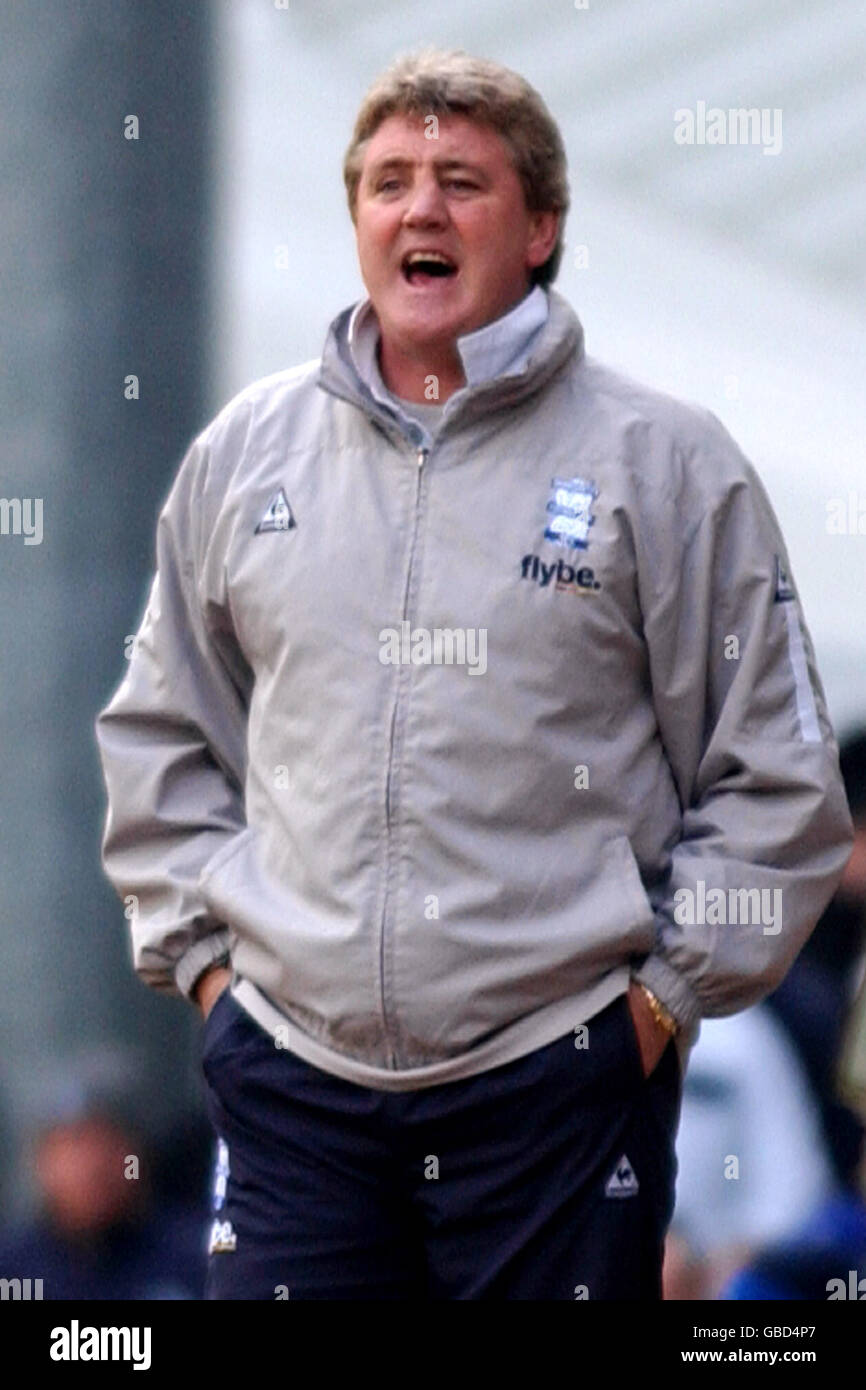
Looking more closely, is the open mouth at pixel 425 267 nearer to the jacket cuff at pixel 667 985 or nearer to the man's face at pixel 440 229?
the man's face at pixel 440 229

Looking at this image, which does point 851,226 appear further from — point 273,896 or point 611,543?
point 273,896

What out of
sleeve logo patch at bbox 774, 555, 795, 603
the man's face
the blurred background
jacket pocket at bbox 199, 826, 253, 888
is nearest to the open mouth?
the man's face

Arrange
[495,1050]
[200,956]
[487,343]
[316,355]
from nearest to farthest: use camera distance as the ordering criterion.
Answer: [495,1050] < [487,343] < [200,956] < [316,355]

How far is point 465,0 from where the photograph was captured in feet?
13.4

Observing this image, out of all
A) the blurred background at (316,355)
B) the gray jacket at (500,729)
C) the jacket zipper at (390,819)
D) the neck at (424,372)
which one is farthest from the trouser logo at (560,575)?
the blurred background at (316,355)

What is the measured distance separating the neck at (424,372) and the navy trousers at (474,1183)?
643 mm

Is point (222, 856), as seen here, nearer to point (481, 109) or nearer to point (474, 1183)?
point (474, 1183)

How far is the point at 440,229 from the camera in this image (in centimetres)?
272

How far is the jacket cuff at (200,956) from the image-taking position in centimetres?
Answer: 282

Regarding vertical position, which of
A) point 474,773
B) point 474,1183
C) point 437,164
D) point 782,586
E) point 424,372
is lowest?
point 474,1183

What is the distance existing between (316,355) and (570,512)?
144 centimetres

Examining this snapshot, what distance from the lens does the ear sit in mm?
2811

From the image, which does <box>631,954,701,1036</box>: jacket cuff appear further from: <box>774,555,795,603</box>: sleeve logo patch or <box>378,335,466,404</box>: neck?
<box>378,335,466,404</box>: neck

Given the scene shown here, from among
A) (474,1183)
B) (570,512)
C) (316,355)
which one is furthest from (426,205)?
(316,355)
